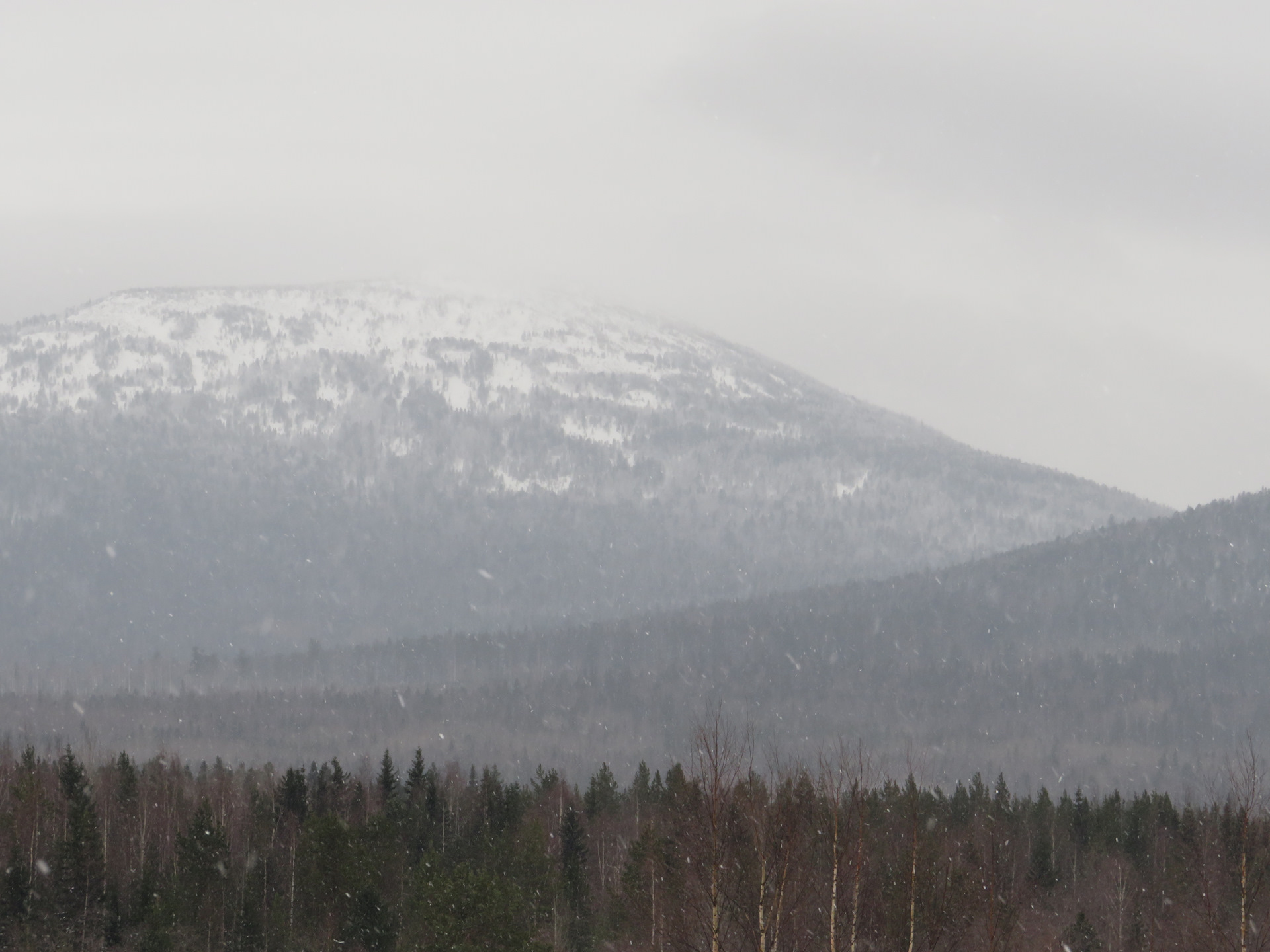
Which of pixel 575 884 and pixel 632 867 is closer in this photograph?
pixel 632 867

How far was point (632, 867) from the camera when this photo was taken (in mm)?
85062

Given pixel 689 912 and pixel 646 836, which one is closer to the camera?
pixel 689 912

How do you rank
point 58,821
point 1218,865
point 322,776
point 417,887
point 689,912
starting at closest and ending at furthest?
1. point 689,912
2. point 417,887
3. point 1218,865
4. point 58,821
5. point 322,776

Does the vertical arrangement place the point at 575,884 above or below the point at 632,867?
below

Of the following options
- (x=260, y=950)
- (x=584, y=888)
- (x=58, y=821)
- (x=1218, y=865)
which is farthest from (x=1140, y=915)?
(x=58, y=821)

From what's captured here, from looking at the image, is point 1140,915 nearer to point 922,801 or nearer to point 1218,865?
point 1218,865

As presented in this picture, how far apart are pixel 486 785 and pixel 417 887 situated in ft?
148

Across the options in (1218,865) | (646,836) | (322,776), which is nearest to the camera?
(646,836)

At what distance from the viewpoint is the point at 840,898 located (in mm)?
61500

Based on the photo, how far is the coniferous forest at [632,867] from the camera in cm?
4553

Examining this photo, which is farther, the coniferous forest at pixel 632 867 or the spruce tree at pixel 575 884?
the spruce tree at pixel 575 884

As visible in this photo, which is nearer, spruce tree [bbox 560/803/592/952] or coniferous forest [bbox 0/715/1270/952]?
coniferous forest [bbox 0/715/1270/952]

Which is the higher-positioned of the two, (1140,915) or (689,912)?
(689,912)

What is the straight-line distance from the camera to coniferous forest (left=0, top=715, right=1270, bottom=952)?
149 feet
